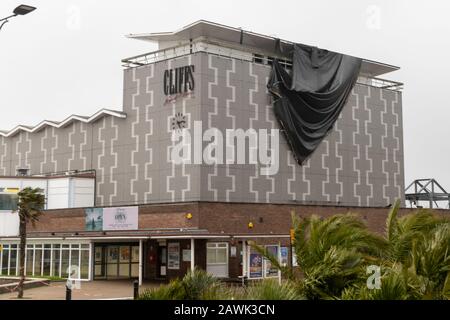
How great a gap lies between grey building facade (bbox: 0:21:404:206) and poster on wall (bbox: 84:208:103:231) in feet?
13.2

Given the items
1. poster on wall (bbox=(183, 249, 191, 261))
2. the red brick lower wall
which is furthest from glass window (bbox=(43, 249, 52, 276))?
poster on wall (bbox=(183, 249, 191, 261))

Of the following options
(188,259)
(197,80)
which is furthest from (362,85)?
(188,259)

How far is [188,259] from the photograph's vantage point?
39.0 metres

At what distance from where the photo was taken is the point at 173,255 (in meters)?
40.0

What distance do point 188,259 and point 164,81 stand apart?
1329 cm

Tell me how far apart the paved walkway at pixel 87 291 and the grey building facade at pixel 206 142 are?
790 cm

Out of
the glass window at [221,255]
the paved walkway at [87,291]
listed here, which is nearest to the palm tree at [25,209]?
the paved walkway at [87,291]

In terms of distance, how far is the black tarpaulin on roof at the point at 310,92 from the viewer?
47312mm

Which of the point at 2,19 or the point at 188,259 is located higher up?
the point at 2,19

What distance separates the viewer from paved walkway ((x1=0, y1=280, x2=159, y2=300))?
1202 inches

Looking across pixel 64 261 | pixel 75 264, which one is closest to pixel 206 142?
pixel 75 264

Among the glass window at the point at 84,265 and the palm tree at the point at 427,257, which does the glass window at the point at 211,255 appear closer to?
the glass window at the point at 84,265
